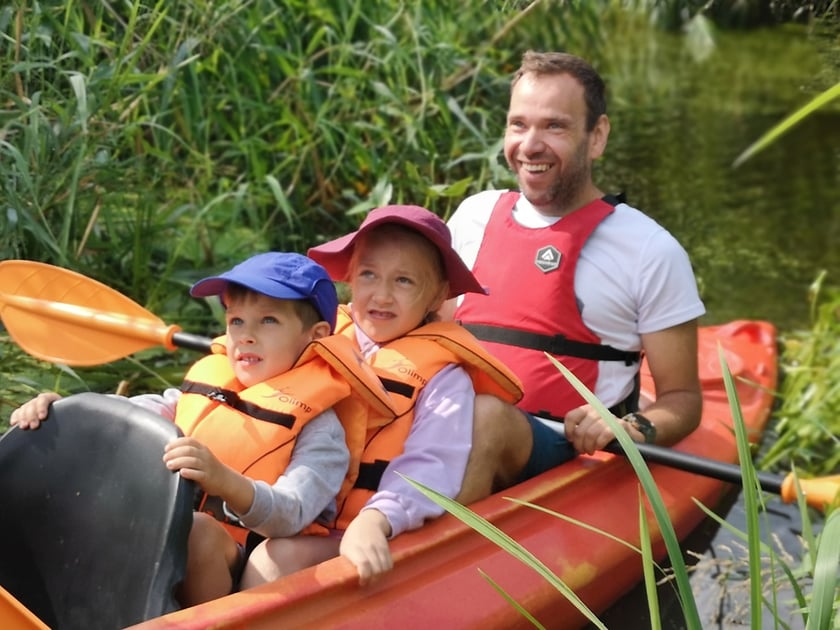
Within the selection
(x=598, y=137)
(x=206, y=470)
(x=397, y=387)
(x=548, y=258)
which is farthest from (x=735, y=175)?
(x=206, y=470)

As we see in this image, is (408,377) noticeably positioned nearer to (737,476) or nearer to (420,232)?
(420,232)

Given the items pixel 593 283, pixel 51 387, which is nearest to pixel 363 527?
pixel 593 283

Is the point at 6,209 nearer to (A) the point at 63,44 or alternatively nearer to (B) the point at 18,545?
(A) the point at 63,44

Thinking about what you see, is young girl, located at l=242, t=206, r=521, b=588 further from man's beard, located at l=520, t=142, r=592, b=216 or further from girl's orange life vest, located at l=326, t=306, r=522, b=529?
man's beard, located at l=520, t=142, r=592, b=216

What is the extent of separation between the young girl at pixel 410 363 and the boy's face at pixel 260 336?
Answer: 0.27 m

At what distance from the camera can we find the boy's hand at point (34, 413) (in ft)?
7.35

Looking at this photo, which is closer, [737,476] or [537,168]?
[737,476]

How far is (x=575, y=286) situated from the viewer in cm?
295

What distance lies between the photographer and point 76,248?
3.76 metres

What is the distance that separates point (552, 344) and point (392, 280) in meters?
0.59

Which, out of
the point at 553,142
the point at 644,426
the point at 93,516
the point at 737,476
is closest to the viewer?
the point at 93,516

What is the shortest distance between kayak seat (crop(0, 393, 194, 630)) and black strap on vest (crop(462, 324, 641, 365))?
1066 millimetres

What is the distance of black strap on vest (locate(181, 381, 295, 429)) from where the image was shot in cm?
216

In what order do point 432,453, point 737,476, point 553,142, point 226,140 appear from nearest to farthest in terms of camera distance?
1. point 432,453
2. point 737,476
3. point 553,142
4. point 226,140
